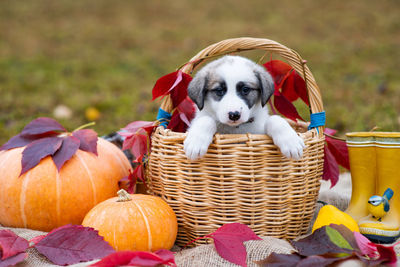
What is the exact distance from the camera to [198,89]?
2.34 meters

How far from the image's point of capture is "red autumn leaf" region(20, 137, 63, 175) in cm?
251

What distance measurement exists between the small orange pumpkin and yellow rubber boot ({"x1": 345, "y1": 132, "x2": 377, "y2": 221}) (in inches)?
45.7

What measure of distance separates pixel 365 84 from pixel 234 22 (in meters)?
4.92

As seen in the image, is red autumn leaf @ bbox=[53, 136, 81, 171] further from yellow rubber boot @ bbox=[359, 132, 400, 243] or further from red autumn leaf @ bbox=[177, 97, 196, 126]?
yellow rubber boot @ bbox=[359, 132, 400, 243]

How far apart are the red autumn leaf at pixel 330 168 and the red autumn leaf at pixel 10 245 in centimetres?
189

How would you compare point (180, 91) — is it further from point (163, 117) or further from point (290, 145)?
point (290, 145)

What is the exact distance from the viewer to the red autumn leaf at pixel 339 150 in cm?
285

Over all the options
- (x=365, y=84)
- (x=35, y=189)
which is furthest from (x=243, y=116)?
(x=365, y=84)

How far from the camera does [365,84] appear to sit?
643 centimetres

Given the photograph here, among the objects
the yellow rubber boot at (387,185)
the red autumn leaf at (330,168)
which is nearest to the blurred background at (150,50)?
the red autumn leaf at (330,168)

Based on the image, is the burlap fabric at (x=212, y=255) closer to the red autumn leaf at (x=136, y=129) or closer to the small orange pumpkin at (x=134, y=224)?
the small orange pumpkin at (x=134, y=224)

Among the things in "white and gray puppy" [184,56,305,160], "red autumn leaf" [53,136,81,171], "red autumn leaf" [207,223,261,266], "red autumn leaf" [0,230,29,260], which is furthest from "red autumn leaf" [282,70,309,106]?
"red autumn leaf" [0,230,29,260]

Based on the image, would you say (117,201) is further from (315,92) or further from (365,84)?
(365,84)

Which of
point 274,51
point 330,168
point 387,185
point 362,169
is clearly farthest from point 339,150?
point 274,51
